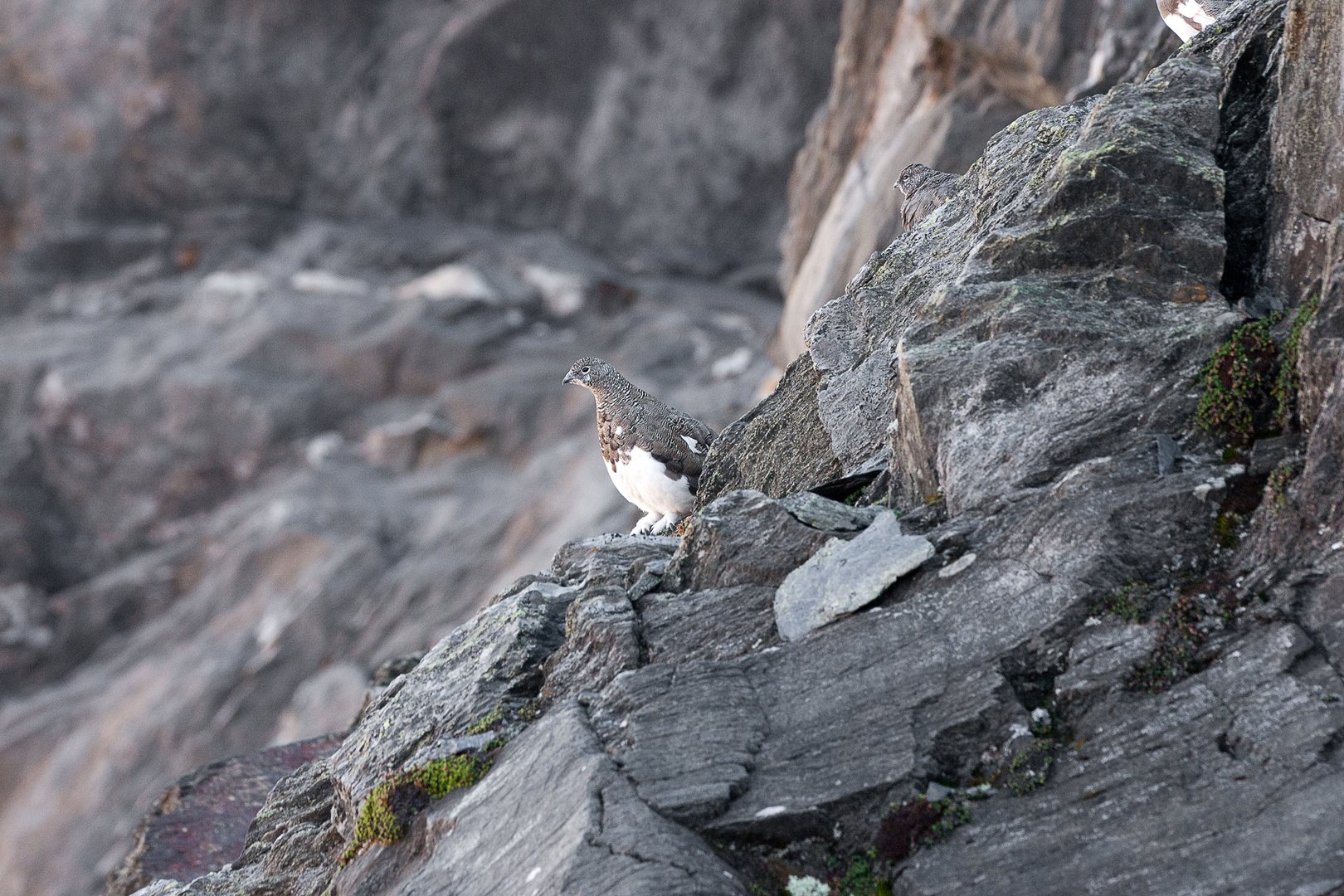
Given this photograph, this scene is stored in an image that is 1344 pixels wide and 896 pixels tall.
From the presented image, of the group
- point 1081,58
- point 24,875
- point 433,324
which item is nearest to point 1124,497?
point 1081,58

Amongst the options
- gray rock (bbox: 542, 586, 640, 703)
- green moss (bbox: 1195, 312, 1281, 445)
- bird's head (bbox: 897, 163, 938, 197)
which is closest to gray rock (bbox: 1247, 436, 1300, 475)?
green moss (bbox: 1195, 312, 1281, 445)

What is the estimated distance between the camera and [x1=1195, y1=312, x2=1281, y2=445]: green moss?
9797mm

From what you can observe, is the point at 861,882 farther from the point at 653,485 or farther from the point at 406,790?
the point at 653,485

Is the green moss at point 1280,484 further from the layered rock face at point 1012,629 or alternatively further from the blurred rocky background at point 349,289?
the blurred rocky background at point 349,289

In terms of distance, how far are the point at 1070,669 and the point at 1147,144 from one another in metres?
5.55

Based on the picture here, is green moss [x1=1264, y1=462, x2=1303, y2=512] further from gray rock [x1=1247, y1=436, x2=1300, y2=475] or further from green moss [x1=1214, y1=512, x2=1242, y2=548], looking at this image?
green moss [x1=1214, y1=512, x2=1242, y2=548]

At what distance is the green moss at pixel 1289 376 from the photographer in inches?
375

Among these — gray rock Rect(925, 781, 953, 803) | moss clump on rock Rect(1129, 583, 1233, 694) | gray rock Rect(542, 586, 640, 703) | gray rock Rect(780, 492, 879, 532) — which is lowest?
moss clump on rock Rect(1129, 583, 1233, 694)

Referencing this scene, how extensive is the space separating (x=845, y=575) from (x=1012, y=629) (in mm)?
1610

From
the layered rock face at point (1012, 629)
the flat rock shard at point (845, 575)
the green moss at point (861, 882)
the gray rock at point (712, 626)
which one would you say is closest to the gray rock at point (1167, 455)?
the layered rock face at point (1012, 629)

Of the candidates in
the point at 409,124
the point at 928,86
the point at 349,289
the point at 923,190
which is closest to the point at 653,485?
the point at 923,190

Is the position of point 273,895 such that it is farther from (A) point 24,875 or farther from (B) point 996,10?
(A) point 24,875

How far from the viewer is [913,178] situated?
55.2ft

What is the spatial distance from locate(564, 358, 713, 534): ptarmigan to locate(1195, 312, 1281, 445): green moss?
6.97 metres
